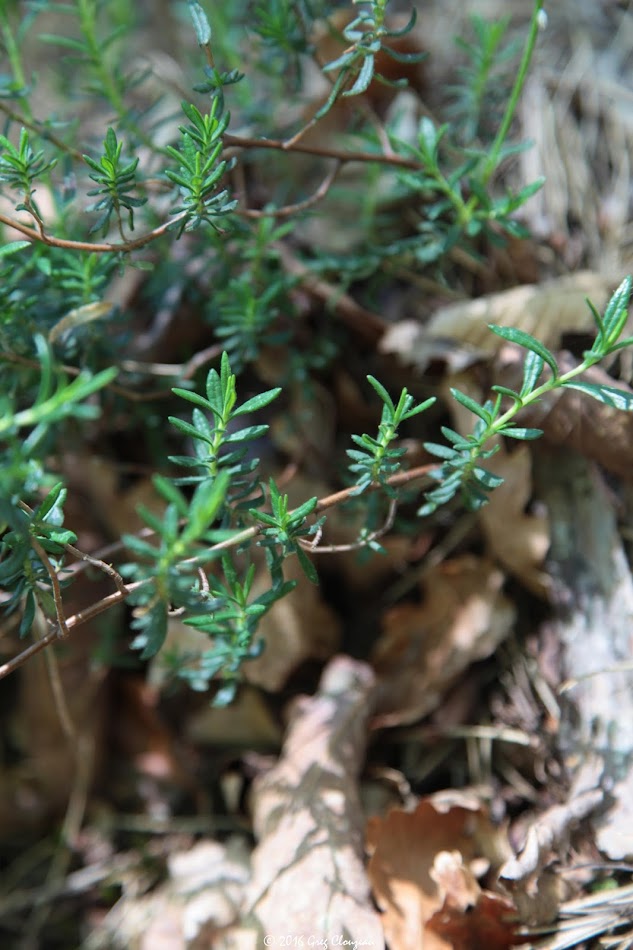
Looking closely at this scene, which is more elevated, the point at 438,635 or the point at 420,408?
the point at 420,408

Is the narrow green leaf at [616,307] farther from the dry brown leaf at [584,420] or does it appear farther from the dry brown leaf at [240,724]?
the dry brown leaf at [240,724]

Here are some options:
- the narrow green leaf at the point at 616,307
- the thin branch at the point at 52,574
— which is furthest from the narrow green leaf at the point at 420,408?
the thin branch at the point at 52,574

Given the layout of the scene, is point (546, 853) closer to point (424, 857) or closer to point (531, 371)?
point (424, 857)

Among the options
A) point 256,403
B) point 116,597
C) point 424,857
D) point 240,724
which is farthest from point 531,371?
point 240,724

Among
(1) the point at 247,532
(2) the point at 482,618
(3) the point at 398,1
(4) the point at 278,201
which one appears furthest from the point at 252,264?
(3) the point at 398,1

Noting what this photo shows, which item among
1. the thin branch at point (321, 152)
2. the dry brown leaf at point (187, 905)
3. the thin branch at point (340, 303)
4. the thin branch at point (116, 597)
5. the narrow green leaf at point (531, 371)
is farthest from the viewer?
the thin branch at point (340, 303)

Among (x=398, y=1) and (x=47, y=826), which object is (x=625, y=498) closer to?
(x=47, y=826)
